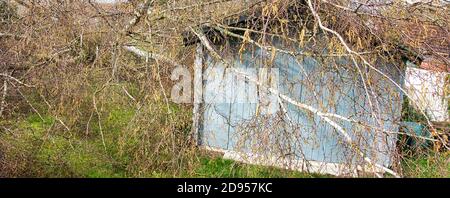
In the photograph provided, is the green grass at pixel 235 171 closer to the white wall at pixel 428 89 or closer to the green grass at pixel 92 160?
the green grass at pixel 92 160

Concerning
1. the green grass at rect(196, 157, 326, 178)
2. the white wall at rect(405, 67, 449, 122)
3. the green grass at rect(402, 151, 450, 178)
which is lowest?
the green grass at rect(196, 157, 326, 178)

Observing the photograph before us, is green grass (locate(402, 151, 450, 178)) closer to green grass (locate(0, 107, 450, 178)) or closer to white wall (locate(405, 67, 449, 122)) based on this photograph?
green grass (locate(0, 107, 450, 178))

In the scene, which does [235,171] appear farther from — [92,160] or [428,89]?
Result: [428,89]

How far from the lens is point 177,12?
6.05m

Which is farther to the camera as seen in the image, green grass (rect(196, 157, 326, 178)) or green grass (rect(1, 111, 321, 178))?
green grass (rect(1, 111, 321, 178))

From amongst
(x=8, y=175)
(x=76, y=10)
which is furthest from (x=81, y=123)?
(x=8, y=175)

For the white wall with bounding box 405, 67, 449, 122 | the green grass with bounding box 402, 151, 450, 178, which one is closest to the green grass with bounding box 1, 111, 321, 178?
the green grass with bounding box 402, 151, 450, 178

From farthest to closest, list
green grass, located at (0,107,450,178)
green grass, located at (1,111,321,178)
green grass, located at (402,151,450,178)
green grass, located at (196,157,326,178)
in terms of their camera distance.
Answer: green grass, located at (1,111,321,178), green grass, located at (0,107,450,178), green grass, located at (196,157,326,178), green grass, located at (402,151,450,178)

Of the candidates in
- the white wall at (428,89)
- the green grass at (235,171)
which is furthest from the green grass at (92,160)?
the white wall at (428,89)

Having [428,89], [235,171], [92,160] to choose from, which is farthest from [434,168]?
[92,160]

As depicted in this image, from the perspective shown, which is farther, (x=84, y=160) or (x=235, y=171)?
(x=84, y=160)

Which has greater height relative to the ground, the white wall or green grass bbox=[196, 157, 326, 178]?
the white wall

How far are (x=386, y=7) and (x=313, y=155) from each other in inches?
88.9
